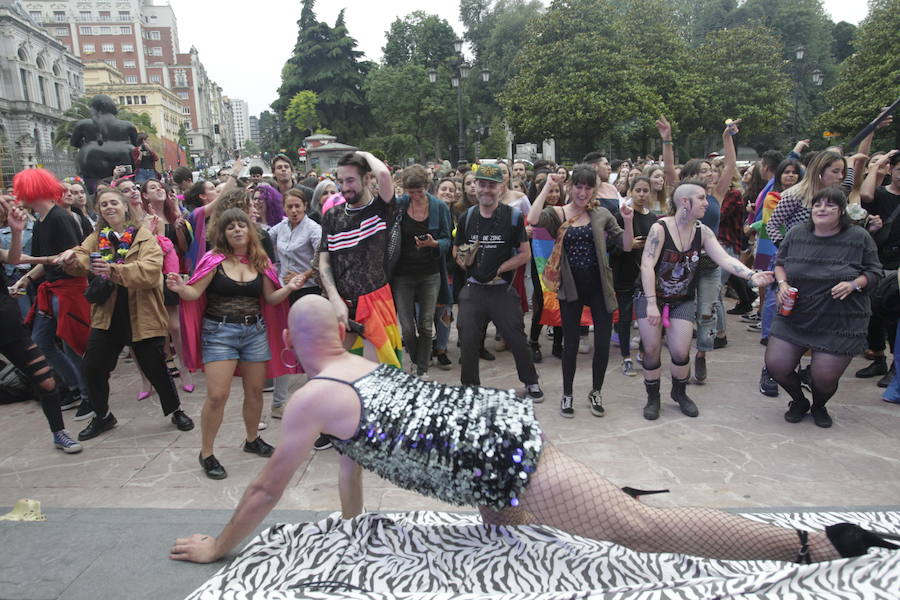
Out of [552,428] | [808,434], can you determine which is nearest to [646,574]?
[552,428]

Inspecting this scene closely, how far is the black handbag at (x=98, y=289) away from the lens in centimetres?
471

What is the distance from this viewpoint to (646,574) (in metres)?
2.48

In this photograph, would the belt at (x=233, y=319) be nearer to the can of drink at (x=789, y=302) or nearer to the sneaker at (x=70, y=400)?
the sneaker at (x=70, y=400)

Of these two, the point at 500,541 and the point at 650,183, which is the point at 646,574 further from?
Answer: the point at 650,183

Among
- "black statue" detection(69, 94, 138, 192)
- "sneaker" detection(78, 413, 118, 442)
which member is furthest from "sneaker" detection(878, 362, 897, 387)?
"black statue" detection(69, 94, 138, 192)

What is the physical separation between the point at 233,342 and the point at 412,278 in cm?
209

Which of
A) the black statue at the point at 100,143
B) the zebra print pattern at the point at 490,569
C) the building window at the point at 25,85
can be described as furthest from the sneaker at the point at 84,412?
the building window at the point at 25,85

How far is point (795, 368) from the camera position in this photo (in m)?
4.95

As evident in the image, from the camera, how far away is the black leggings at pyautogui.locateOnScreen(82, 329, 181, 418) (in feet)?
16.0

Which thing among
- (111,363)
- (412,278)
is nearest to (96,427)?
(111,363)

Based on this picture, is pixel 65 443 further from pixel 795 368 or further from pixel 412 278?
pixel 795 368

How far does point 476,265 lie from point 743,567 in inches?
128

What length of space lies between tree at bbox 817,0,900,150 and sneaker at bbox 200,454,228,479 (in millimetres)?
33922

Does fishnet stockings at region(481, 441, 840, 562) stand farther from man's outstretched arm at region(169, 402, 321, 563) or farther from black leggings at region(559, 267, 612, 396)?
black leggings at region(559, 267, 612, 396)
